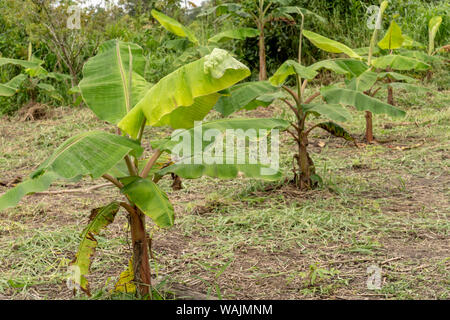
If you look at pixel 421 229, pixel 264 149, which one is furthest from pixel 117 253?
pixel 264 149

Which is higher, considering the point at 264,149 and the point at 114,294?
the point at 264,149

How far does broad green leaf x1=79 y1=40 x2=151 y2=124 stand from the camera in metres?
2.69

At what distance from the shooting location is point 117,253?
129 inches

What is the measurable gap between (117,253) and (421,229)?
2009 millimetres

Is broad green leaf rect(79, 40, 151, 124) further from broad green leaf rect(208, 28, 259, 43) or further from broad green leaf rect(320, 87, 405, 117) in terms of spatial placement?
broad green leaf rect(208, 28, 259, 43)

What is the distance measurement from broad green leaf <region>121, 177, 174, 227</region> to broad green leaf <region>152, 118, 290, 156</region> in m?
0.20

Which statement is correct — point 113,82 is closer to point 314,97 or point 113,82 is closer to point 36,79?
point 314,97

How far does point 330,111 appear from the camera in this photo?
12.9 ft

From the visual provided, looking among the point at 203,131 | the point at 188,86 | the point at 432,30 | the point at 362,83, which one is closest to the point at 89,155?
the point at 188,86

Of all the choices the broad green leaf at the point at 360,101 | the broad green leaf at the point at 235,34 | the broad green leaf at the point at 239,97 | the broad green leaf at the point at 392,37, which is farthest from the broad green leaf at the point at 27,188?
the broad green leaf at the point at 235,34

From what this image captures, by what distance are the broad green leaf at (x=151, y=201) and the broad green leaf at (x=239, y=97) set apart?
1382 mm

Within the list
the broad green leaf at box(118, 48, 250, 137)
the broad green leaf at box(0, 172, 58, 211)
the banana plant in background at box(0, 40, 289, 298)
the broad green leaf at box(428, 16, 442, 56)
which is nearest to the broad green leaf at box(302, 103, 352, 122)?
the banana plant in background at box(0, 40, 289, 298)

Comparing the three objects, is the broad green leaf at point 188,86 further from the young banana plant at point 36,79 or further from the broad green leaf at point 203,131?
the young banana plant at point 36,79
